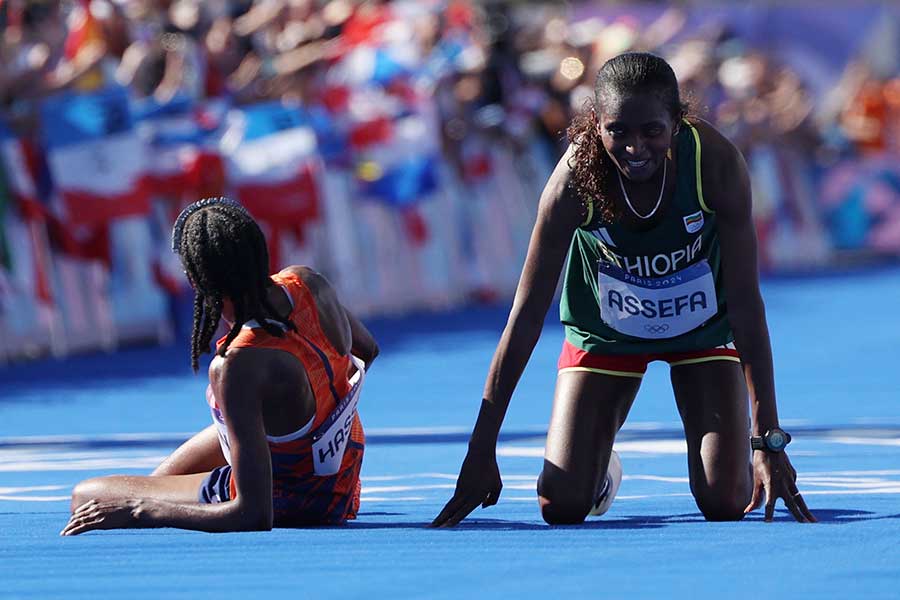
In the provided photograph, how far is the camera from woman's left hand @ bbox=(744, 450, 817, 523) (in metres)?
5.71

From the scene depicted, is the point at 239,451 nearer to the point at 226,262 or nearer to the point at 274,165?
the point at 226,262

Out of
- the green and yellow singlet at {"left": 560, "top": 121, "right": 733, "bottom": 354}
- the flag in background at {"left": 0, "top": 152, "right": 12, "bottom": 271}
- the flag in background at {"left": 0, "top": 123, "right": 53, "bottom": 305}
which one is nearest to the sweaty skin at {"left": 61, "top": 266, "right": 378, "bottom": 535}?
the green and yellow singlet at {"left": 560, "top": 121, "right": 733, "bottom": 354}

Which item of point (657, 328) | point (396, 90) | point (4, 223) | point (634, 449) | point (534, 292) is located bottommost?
point (634, 449)

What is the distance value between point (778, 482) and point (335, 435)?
1.33m

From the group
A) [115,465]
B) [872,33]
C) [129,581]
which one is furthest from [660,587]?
[872,33]

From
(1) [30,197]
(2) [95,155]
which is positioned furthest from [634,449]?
(2) [95,155]

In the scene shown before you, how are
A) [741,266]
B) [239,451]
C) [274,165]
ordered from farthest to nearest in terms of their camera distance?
1. [274,165]
2. [741,266]
3. [239,451]

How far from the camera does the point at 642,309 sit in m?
6.38

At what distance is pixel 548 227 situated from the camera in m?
5.99

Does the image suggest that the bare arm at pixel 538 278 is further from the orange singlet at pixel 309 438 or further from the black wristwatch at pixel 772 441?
the black wristwatch at pixel 772 441

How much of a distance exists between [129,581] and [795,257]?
854 inches

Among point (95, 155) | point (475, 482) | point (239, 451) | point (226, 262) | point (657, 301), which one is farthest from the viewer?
point (95, 155)

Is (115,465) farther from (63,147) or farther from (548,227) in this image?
(63,147)

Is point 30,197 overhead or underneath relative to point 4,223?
overhead
